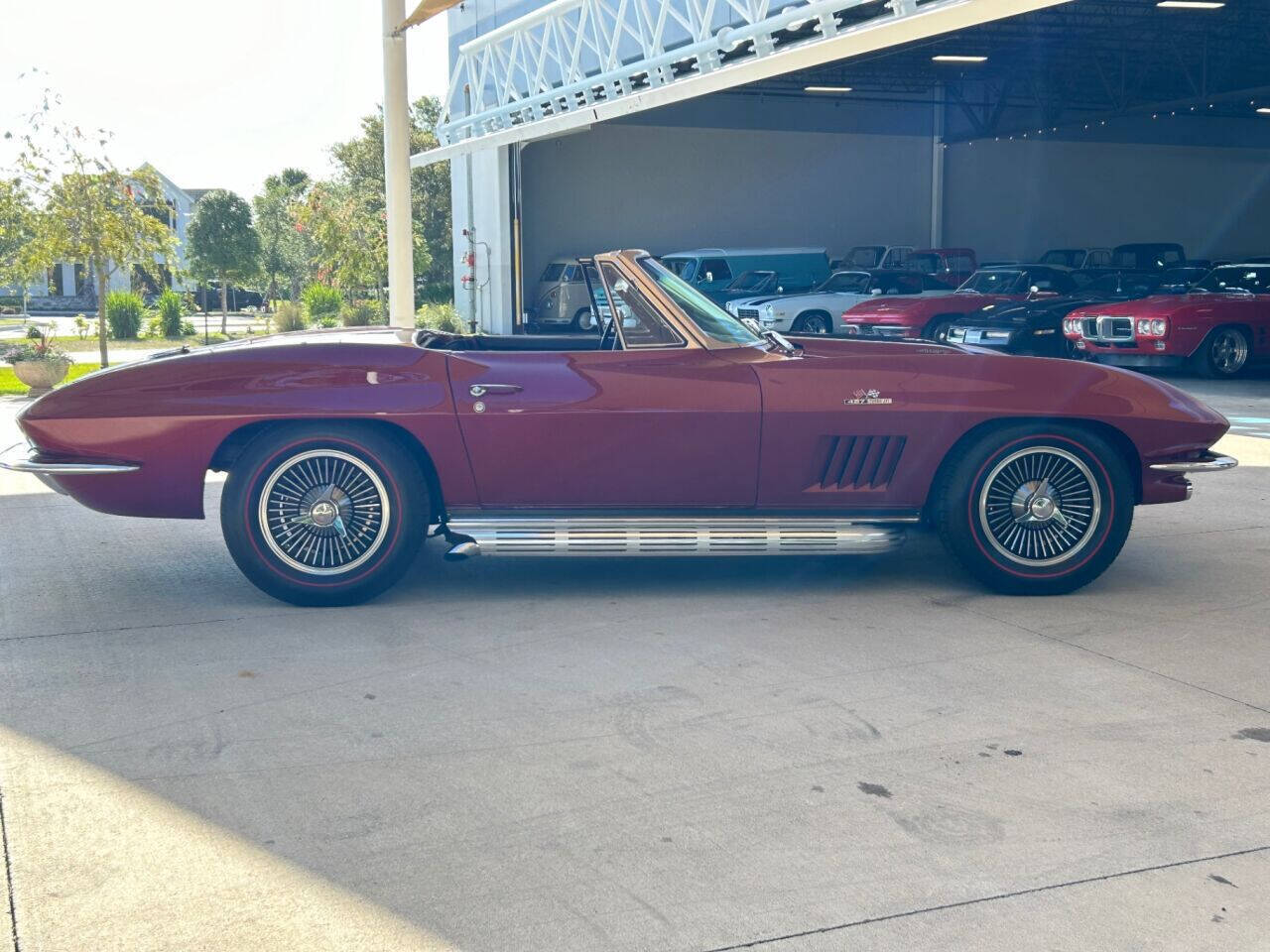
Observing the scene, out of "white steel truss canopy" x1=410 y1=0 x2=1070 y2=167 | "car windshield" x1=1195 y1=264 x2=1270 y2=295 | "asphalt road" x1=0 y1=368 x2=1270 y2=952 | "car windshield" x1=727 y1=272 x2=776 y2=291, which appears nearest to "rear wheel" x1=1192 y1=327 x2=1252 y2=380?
"car windshield" x1=1195 y1=264 x2=1270 y2=295

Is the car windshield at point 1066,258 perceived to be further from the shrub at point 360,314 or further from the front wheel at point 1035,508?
the front wheel at point 1035,508

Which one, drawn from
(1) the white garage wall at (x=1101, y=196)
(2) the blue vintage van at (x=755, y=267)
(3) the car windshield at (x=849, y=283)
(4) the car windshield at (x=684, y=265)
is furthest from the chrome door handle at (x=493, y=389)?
(1) the white garage wall at (x=1101, y=196)

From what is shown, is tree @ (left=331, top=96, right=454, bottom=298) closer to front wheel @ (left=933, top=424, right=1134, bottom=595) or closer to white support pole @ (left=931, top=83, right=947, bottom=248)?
white support pole @ (left=931, top=83, right=947, bottom=248)

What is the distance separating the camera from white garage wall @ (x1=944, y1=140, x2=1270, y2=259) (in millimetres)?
36781

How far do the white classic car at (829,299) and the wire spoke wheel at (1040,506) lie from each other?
16153 millimetres

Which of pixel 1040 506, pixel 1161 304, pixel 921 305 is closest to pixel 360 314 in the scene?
pixel 921 305

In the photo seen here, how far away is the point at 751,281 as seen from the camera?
2672 centimetres

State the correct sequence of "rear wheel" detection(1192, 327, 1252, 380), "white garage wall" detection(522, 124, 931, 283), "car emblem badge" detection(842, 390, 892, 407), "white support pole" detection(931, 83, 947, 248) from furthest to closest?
"white support pole" detection(931, 83, 947, 248)
"white garage wall" detection(522, 124, 931, 283)
"rear wheel" detection(1192, 327, 1252, 380)
"car emblem badge" detection(842, 390, 892, 407)

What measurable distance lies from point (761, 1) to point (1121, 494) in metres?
13.2

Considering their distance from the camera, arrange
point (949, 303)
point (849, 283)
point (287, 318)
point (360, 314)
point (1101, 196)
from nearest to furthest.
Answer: point (949, 303) < point (849, 283) < point (287, 318) < point (360, 314) < point (1101, 196)

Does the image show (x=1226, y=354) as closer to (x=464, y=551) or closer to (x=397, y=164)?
(x=397, y=164)

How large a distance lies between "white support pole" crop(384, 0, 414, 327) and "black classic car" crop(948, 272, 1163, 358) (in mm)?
7989

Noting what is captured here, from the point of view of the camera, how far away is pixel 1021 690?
4309mm

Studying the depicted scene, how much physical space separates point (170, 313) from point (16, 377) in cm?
1515
